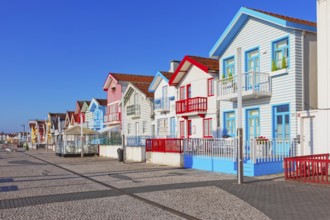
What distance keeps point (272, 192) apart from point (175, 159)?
9.96 m

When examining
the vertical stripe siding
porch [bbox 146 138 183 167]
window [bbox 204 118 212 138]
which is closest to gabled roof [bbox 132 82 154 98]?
window [bbox 204 118 212 138]

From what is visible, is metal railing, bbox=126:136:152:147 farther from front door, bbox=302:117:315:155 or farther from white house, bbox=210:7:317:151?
front door, bbox=302:117:315:155

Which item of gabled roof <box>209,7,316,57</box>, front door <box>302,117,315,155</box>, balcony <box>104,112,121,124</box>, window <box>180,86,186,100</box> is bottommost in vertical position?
front door <box>302,117,315,155</box>

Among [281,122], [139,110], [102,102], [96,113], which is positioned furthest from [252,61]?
[96,113]

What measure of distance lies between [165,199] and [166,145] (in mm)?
11701

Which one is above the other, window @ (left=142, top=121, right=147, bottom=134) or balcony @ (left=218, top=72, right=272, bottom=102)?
balcony @ (left=218, top=72, right=272, bottom=102)

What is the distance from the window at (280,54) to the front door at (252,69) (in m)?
1.03

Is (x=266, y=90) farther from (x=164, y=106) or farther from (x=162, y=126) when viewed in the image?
(x=162, y=126)

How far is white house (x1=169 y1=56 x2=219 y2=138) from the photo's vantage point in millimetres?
25156

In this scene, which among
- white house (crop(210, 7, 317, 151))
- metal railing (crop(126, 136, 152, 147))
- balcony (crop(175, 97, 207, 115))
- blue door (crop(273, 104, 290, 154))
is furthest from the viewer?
metal railing (crop(126, 136, 152, 147))

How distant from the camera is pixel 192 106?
26375 mm

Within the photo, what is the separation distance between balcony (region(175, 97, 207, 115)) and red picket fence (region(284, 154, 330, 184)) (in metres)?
11.9

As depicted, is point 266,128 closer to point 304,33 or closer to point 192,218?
point 304,33

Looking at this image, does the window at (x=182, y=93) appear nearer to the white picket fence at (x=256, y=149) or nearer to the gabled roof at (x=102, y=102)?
the white picket fence at (x=256, y=149)
